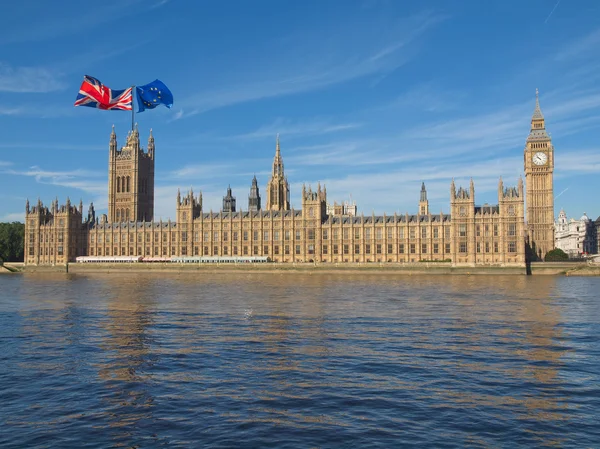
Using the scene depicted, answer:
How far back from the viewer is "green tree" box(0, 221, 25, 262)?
157 meters

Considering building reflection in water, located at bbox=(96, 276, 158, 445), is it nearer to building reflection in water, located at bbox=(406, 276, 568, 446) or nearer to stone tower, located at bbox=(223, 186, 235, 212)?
building reflection in water, located at bbox=(406, 276, 568, 446)

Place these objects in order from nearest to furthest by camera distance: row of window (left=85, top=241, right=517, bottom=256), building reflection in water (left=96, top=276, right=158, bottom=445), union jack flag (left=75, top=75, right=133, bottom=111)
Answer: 1. building reflection in water (left=96, top=276, right=158, bottom=445)
2. union jack flag (left=75, top=75, right=133, bottom=111)
3. row of window (left=85, top=241, right=517, bottom=256)

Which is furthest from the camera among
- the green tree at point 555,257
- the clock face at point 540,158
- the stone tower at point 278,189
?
the stone tower at point 278,189

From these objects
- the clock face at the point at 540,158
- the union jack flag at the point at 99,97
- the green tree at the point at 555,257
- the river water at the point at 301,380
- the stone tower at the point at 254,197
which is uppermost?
the clock face at the point at 540,158

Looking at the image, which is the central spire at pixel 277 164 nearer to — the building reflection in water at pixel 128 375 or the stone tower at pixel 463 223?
the stone tower at pixel 463 223

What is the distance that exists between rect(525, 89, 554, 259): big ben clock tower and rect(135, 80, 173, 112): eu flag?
375 feet

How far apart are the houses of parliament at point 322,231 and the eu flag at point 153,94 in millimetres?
83546

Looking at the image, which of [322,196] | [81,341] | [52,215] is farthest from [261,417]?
[52,215]

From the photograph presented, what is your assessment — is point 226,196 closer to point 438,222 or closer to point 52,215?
point 52,215

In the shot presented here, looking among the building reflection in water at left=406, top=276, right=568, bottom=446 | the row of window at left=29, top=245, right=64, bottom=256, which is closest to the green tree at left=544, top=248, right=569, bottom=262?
the building reflection in water at left=406, top=276, right=568, bottom=446

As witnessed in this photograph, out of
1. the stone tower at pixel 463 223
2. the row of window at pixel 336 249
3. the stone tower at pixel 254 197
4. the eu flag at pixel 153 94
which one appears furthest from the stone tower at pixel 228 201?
the eu flag at pixel 153 94

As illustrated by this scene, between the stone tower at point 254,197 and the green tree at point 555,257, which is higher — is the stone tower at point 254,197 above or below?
above

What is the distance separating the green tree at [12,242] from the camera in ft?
516

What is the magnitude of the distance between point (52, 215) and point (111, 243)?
19153 millimetres
